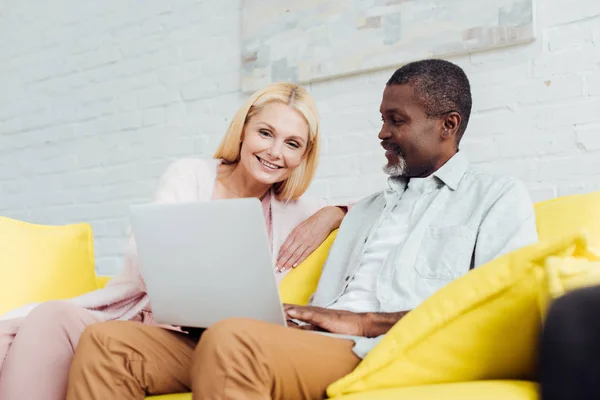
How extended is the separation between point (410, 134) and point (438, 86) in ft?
0.45

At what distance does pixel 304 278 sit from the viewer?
6.17 feet

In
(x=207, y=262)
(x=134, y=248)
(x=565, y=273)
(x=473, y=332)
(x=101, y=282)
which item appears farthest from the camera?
(x=101, y=282)

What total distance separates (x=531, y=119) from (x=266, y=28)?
107 centimetres

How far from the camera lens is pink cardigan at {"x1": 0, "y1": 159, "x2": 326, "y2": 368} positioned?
1.78m

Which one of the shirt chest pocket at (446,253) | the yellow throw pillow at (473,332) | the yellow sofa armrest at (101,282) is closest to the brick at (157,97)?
the yellow sofa armrest at (101,282)

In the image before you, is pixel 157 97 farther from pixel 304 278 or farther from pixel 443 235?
pixel 443 235

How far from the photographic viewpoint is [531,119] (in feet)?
7.01

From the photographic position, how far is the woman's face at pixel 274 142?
195 centimetres

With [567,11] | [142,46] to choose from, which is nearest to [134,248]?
[567,11]

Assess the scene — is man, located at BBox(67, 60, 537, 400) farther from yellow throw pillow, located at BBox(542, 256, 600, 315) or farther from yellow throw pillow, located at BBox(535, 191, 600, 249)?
yellow throw pillow, located at BBox(542, 256, 600, 315)

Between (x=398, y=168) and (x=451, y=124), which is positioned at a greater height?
(x=451, y=124)

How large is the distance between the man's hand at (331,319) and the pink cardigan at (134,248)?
524 millimetres

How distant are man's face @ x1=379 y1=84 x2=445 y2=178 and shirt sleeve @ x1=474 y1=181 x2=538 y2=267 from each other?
9.4 inches

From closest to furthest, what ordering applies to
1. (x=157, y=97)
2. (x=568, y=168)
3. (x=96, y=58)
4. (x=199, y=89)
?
(x=568, y=168)
(x=199, y=89)
(x=157, y=97)
(x=96, y=58)
